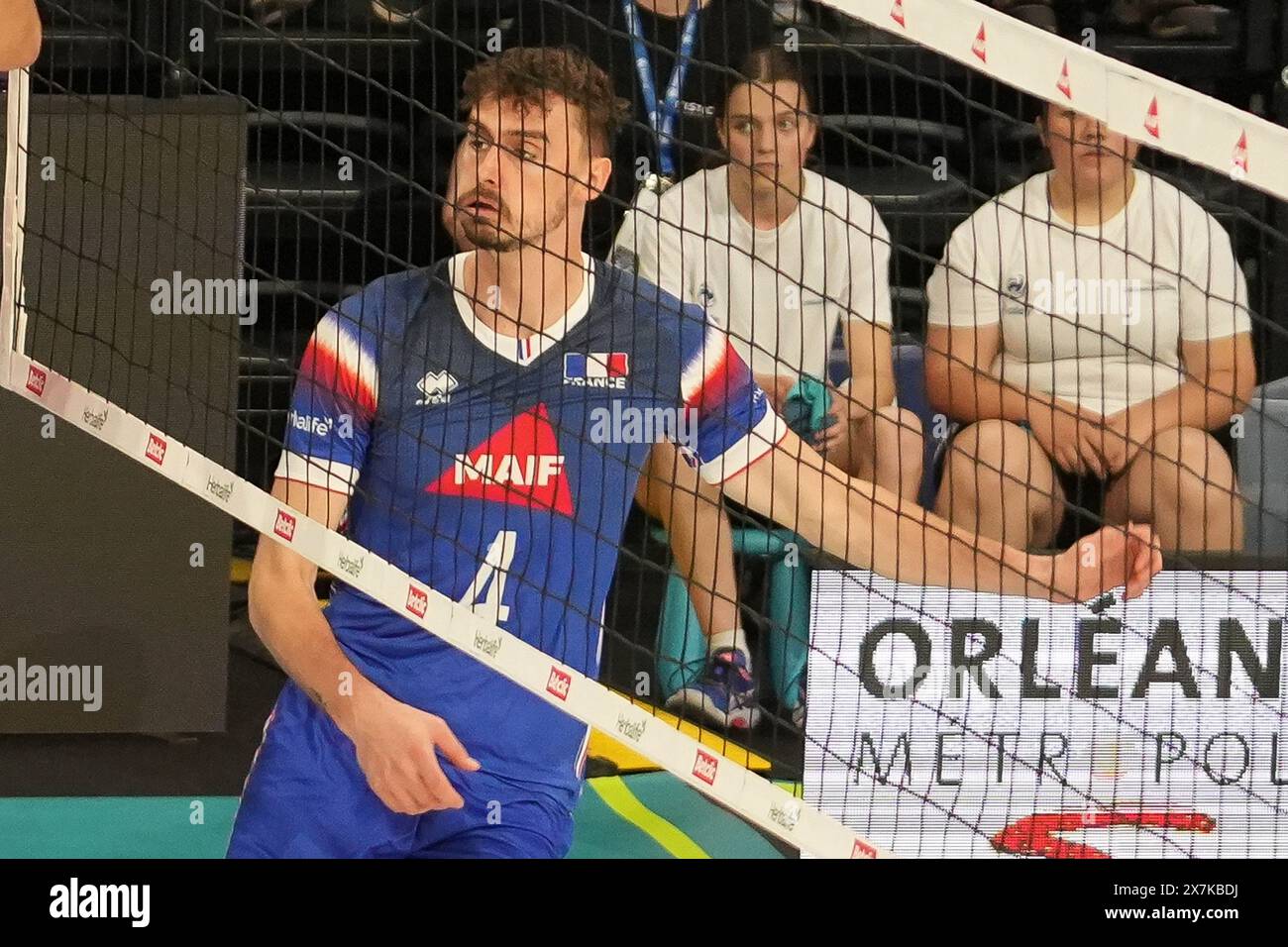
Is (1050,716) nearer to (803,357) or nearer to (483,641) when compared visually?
(803,357)

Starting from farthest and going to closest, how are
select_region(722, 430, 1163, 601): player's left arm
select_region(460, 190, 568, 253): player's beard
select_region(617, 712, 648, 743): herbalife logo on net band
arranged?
1. select_region(460, 190, 568, 253): player's beard
2. select_region(722, 430, 1163, 601): player's left arm
3. select_region(617, 712, 648, 743): herbalife logo on net band

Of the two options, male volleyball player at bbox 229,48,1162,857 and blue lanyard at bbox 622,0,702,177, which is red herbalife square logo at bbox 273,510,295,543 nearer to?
male volleyball player at bbox 229,48,1162,857

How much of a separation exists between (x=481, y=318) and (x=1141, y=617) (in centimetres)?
130

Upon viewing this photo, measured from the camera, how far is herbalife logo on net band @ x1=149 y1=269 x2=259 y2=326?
300 cm

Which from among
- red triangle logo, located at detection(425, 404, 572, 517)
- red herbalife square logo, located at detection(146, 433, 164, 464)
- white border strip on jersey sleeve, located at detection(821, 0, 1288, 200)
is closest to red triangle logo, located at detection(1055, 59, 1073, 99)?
white border strip on jersey sleeve, located at detection(821, 0, 1288, 200)

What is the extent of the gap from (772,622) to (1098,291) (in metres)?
0.86

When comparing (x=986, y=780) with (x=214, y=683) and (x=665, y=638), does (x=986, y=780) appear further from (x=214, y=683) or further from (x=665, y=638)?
(x=214, y=683)

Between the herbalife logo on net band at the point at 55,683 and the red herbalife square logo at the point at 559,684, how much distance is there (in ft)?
2.92

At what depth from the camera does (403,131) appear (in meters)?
3.04

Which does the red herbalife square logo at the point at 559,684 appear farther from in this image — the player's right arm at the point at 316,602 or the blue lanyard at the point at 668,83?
the blue lanyard at the point at 668,83

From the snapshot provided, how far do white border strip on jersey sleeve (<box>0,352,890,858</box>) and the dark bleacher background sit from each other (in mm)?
280

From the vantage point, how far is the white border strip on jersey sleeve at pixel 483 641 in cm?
272

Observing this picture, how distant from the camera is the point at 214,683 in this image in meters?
3.02

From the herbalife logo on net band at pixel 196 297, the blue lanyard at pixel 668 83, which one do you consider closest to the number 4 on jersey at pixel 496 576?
the herbalife logo on net band at pixel 196 297
